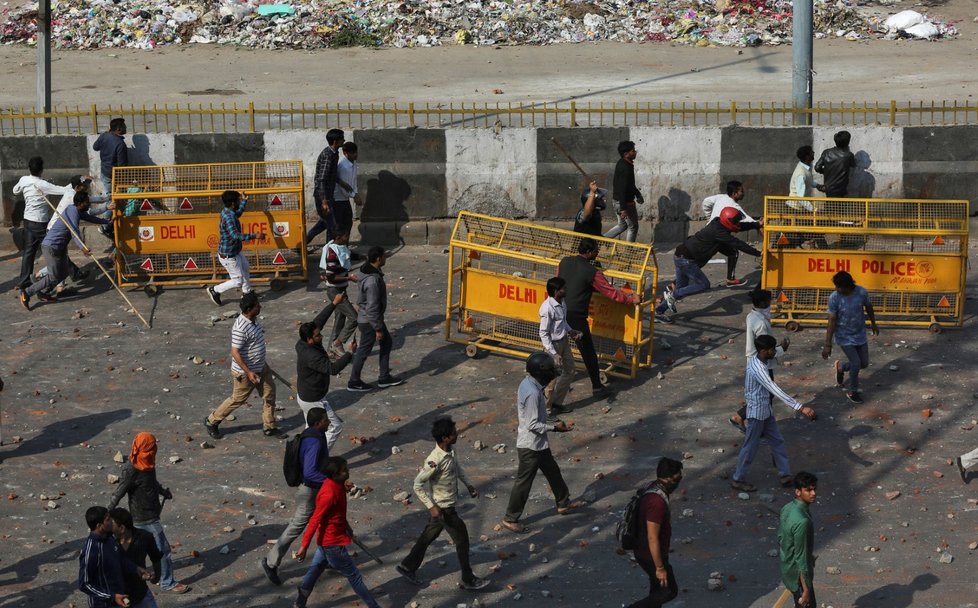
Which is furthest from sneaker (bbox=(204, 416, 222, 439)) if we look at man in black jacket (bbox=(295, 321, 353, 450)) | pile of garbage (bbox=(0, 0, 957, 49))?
pile of garbage (bbox=(0, 0, 957, 49))

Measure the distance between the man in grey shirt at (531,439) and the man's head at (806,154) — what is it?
7.17m

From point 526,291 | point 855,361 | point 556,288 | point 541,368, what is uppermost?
point 556,288

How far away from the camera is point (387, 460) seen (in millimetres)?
12203

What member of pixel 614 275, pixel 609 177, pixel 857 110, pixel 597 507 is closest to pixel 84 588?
pixel 597 507

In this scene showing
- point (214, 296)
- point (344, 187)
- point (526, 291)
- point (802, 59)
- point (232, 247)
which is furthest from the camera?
point (802, 59)

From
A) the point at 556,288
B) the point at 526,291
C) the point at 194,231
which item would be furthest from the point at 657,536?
the point at 194,231

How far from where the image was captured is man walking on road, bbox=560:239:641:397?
43.2ft

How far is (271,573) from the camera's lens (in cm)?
1004

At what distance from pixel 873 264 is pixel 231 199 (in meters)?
7.25

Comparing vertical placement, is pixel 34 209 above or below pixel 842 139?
below

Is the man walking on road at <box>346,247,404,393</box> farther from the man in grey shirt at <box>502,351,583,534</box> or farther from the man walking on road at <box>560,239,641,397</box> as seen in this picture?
the man in grey shirt at <box>502,351,583,534</box>

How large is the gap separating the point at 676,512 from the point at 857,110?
8.39 metres

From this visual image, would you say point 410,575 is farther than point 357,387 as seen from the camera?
No

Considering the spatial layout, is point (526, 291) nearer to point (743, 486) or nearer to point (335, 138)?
point (743, 486)
